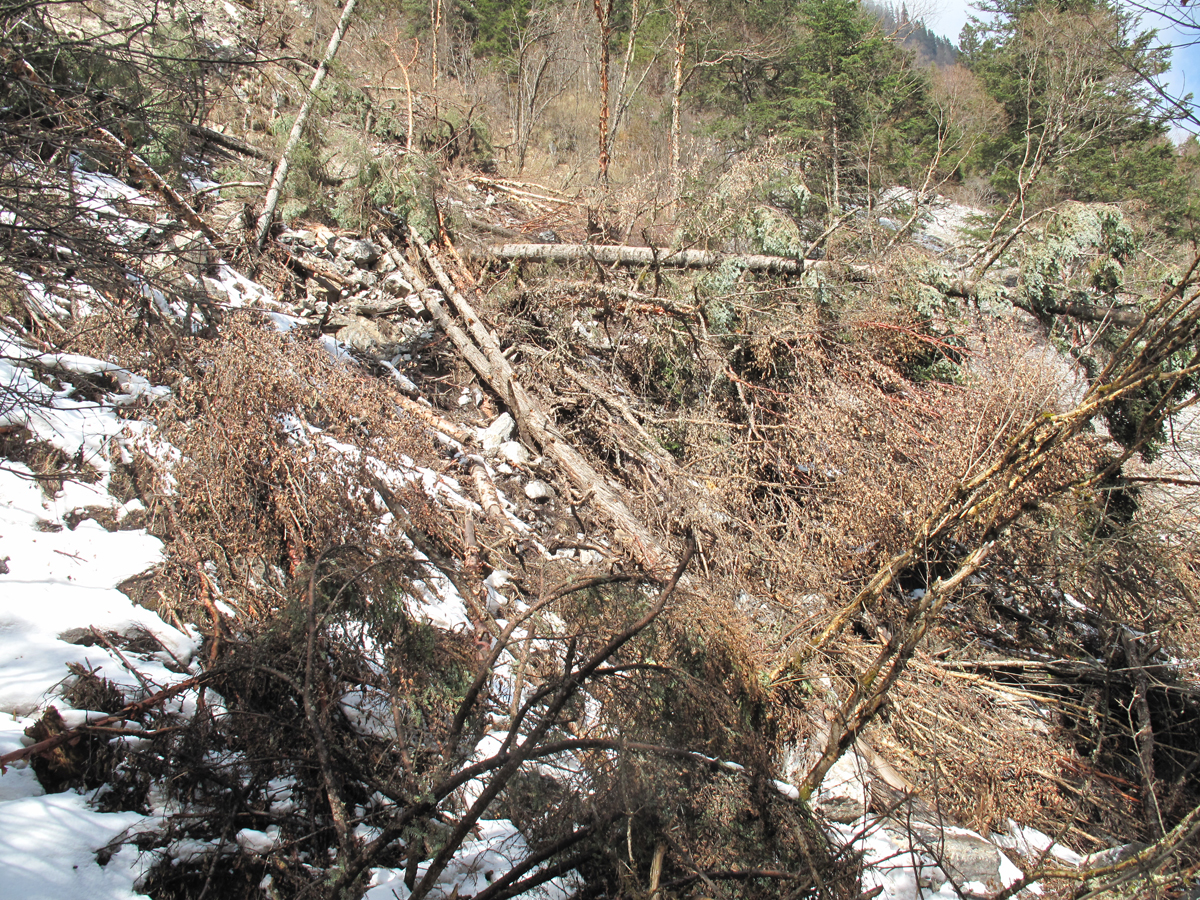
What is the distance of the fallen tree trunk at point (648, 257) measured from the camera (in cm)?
585

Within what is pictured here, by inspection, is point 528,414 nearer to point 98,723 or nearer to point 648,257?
point 648,257

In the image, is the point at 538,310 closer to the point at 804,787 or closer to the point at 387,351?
the point at 387,351

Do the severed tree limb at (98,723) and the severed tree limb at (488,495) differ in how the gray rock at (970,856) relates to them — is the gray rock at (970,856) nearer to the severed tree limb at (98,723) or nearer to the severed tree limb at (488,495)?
the severed tree limb at (488,495)

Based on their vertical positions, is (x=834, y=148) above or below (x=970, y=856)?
above

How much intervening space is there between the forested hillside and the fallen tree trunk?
48 millimetres

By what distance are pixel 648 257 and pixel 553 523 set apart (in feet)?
9.78

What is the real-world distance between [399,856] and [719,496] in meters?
3.30

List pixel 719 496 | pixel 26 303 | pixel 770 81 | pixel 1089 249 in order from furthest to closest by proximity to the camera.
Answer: pixel 770 81 → pixel 1089 249 → pixel 719 496 → pixel 26 303

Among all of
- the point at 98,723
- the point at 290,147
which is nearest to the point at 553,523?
→ the point at 98,723

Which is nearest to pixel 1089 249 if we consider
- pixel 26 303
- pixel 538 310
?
pixel 538 310

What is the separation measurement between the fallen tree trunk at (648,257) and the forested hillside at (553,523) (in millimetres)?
48

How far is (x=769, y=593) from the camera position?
14.5 ft

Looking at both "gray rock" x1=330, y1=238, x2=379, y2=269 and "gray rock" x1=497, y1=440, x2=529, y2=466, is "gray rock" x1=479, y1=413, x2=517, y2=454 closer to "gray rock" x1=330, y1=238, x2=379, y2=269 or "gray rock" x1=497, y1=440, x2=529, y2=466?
"gray rock" x1=497, y1=440, x2=529, y2=466

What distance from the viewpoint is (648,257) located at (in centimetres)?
643
